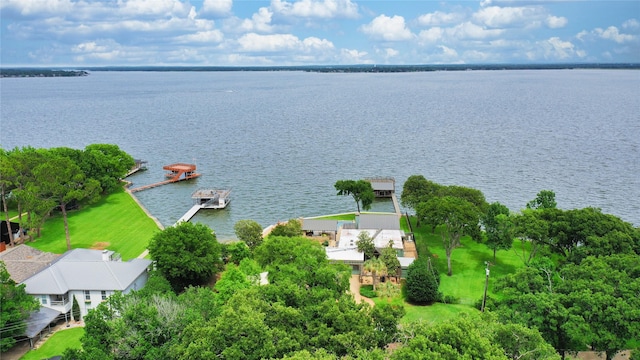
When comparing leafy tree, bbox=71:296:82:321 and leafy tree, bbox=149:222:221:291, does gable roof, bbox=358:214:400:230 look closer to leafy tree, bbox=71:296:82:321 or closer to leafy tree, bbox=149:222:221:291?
leafy tree, bbox=149:222:221:291

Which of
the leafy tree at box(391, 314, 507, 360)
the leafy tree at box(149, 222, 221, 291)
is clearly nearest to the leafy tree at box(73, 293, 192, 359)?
the leafy tree at box(149, 222, 221, 291)

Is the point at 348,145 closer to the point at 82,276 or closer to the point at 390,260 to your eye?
the point at 390,260

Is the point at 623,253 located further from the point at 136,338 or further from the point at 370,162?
the point at 370,162

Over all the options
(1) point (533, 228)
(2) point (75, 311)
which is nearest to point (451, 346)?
(1) point (533, 228)

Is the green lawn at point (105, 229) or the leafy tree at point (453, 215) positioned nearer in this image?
the leafy tree at point (453, 215)

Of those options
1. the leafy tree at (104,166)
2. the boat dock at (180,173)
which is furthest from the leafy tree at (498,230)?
the boat dock at (180,173)

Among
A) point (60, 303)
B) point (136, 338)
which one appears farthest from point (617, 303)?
point (60, 303)

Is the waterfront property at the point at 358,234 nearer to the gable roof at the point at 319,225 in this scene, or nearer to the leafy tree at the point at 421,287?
the gable roof at the point at 319,225
